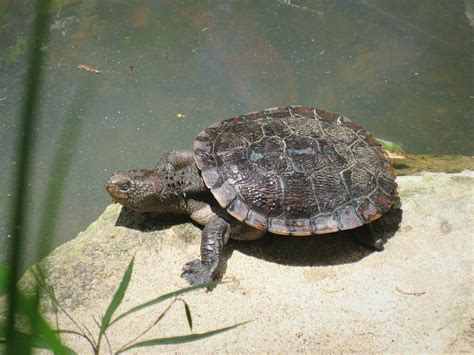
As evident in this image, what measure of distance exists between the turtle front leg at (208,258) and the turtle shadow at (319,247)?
224 millimetres

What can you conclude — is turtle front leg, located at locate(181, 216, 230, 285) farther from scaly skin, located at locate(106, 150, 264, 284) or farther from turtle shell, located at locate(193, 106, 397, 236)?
turtle shell, located at locate(193, 106, 397, 236)

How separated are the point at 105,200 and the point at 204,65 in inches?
95.8

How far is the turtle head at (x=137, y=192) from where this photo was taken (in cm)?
479

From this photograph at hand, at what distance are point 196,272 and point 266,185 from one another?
91cm

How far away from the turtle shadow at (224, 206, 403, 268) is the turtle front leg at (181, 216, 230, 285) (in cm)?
22

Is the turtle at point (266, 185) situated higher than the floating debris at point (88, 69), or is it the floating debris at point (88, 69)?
the turtle at point (266, 185)

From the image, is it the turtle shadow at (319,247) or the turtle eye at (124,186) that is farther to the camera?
the turtle eye at (124,186)

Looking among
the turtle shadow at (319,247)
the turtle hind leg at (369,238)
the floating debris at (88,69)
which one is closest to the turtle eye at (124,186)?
the turtle shadow at (319,247)

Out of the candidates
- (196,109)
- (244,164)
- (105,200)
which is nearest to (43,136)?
(105,200)

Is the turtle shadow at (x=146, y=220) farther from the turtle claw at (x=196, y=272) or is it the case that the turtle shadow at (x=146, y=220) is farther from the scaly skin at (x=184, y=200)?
the turtle claw at (x=196, y=272)

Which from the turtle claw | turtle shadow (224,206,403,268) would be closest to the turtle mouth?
the turtle claw

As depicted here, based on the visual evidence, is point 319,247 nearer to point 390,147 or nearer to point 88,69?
point 390,147

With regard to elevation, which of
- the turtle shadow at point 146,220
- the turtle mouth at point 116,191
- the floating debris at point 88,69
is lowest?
the floating debris at point 88,69

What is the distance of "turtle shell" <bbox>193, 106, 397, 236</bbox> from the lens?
457 cm
